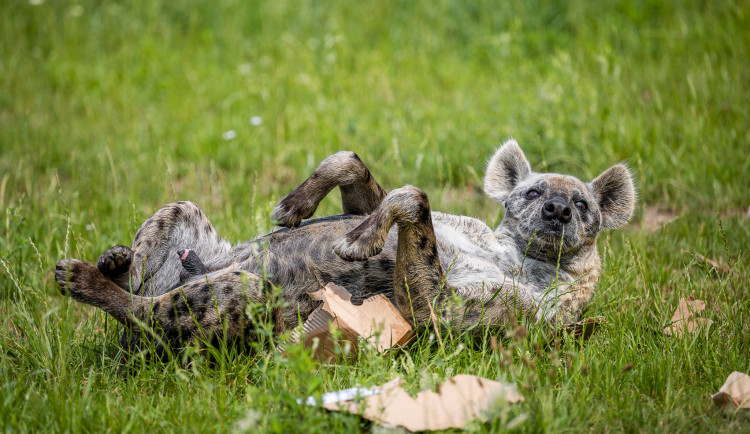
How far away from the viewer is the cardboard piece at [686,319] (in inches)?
141

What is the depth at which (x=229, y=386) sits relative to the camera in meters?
3.25

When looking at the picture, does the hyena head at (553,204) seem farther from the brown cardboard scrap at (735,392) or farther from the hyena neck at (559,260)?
the brown cardboard scrap at (735,392)

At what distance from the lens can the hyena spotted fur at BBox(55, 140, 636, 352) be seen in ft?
10.9

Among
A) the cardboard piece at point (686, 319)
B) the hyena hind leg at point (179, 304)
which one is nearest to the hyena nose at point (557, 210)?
the cardboard piece at point (686, 319)

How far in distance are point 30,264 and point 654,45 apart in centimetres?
675

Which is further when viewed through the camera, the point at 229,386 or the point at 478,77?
the point at 478,77

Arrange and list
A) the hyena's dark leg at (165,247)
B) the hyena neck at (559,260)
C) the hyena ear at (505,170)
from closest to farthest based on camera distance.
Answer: the hyena's dark leg at (165,247), the hyena neck at (559,260), the hyena ear at (505,170)

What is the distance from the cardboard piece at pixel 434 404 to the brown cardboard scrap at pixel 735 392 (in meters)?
0.92

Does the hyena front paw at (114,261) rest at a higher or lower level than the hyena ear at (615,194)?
higher

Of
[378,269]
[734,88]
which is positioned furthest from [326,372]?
[734,88]

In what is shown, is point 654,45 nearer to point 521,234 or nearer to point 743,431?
point 521,234

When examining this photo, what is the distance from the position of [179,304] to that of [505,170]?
7.35 feet

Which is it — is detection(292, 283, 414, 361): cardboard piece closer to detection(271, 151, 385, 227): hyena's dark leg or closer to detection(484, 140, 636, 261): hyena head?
detection(271, 151, 385, 227): hyena's dark leg

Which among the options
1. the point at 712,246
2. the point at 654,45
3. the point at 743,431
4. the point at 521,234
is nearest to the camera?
the point at 743,431
